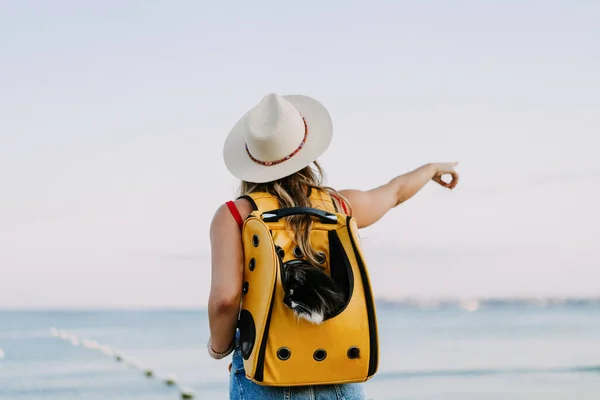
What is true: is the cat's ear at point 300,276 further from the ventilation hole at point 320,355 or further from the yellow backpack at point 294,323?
the ventilation hole at point 320,355

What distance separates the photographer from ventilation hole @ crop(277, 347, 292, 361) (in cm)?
208

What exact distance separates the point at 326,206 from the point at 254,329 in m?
0.44

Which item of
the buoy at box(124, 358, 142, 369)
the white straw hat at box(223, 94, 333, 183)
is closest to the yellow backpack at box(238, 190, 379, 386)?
the white straw hat at box(223, 94, 333, 183)

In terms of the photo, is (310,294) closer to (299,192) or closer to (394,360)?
(299,192)

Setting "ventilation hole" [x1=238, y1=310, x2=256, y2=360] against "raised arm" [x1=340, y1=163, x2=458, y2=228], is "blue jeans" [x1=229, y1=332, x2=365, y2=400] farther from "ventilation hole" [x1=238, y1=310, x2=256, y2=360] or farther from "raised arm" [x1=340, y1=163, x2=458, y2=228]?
"raised arm" [x1=340, y1=163, x2=458, y2=228]

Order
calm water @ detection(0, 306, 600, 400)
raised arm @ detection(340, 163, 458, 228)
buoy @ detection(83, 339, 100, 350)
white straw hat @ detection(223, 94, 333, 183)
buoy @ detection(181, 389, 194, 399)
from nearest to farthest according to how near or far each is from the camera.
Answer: white straw hat @ detection(223, 94, 333, 183) < raised arm @ detection(340, 163, 458, 228) < buoy @ detection(181, 389, 194, 399) < calm water @ detection(0, 306, 600, 400) < buoy @ detection(83, 339, 100, 350)

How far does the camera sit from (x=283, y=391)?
2150 mm

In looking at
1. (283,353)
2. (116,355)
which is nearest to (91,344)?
(116,355)

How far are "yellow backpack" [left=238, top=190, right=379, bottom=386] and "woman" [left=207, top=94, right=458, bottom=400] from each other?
0.17 ft

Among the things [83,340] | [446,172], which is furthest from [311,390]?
[83,340]

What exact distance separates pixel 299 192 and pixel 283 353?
0.50 meters

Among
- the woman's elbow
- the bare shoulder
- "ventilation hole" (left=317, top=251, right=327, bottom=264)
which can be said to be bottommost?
the woman's elbow

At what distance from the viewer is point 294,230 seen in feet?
7.29

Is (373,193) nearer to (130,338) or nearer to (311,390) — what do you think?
(311,390)
